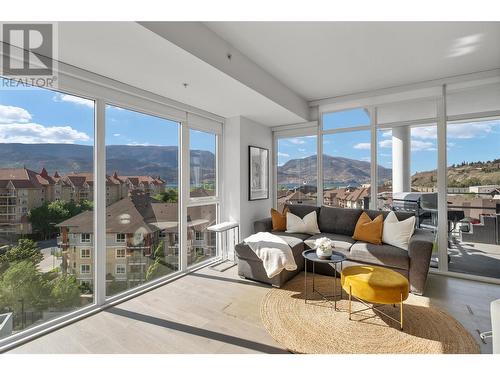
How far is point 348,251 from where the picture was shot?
340cm

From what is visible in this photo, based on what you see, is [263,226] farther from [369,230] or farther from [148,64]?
[148,64]

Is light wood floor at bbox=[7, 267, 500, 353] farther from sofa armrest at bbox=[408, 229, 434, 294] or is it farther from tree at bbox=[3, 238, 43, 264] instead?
tree at bbox=[3, 238, 43, 264]

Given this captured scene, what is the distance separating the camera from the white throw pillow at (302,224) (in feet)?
13.7

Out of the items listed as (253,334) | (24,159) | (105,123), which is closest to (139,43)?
(105,123)

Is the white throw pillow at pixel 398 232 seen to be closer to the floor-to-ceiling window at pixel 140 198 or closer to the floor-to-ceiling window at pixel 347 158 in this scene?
the floor-to-ceiling window at pixel 347 158

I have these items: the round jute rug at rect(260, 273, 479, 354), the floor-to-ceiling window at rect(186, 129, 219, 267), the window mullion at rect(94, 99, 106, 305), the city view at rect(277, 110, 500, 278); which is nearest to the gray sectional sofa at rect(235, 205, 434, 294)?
the round jute rug at rect(260, 273, 479, 354)

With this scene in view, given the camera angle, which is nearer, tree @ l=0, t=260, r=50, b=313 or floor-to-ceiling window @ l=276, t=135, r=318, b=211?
tree @ l=0, t=260, r=50, b=313

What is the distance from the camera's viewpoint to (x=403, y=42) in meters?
2.64

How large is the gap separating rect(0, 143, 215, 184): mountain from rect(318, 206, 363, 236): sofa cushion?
223cm

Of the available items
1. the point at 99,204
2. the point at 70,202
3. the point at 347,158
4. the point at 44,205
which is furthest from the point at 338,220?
the point at 44,205

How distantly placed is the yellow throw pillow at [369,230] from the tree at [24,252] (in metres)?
3.95

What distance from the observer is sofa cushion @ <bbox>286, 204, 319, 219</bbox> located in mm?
4496

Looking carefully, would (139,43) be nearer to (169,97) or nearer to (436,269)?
(169,97)

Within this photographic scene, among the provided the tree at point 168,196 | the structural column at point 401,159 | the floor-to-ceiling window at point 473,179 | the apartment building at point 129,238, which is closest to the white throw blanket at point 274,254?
the apartment building at point 129,238
